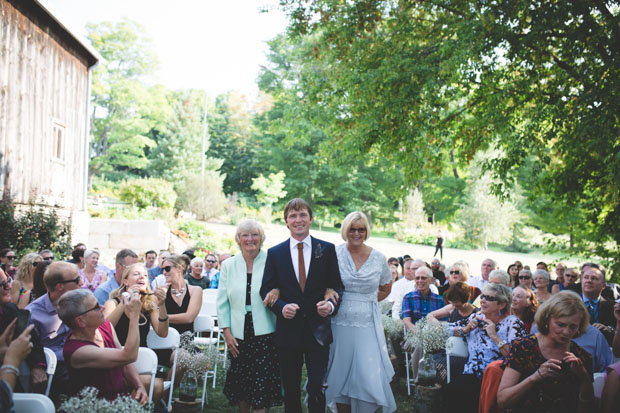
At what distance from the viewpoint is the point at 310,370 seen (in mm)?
3908

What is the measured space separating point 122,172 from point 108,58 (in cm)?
1199

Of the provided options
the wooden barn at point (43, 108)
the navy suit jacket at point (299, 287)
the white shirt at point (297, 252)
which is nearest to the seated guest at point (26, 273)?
the navy suit jacket at point (299, 287)

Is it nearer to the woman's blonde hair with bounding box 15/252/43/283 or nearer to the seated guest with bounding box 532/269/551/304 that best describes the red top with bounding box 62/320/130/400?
the woman's blonde hair with bounding box 15/252/43/283

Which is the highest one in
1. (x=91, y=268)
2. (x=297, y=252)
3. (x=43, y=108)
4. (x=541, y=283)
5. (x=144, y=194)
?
(x=43, y=108)

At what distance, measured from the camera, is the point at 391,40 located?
35.3 ft

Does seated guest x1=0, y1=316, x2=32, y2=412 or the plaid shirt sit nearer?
seated guest x1=0, y1=316, x2=32, y2=412

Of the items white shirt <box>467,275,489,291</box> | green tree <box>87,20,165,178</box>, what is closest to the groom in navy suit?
white shirt <box>467,275,489,291</box>

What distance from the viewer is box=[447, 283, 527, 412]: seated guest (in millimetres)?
4172

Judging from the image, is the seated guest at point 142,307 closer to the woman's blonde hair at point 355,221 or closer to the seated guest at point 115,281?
the seated guest at point 115,281

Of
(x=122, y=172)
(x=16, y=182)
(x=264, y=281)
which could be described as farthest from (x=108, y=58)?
(x=264, y=281)

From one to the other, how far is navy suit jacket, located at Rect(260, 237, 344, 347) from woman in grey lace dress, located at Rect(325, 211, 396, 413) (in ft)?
0.70

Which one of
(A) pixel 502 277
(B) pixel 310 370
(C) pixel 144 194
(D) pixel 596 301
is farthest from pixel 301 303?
(C) pixel 144 194

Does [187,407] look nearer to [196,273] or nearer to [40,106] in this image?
[196,273]

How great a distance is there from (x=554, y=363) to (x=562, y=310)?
32 centimetres
